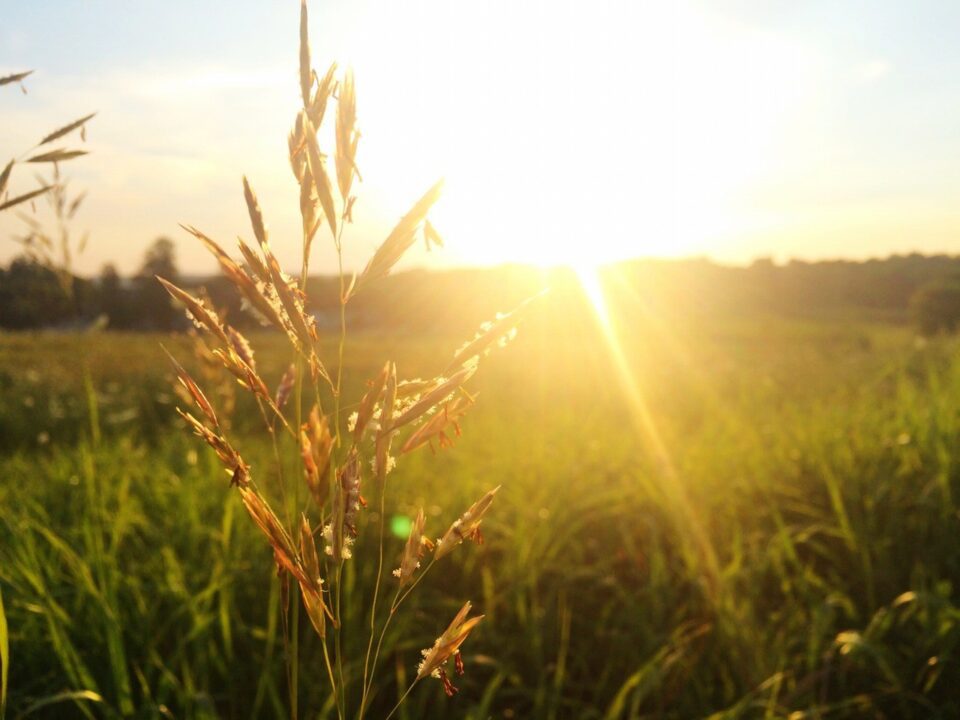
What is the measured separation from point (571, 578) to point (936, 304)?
26247mm

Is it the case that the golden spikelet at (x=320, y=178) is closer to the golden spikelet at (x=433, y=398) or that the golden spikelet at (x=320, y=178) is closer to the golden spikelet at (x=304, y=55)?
the golden spikelet at (x=304, y=55)

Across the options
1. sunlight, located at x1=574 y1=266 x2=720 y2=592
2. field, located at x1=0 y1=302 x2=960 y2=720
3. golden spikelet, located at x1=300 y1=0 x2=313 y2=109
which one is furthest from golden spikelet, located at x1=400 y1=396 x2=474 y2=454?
sunlight, located at x1=574 y1=266 x2=720 y2=592

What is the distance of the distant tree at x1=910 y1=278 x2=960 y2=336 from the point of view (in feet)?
79.4

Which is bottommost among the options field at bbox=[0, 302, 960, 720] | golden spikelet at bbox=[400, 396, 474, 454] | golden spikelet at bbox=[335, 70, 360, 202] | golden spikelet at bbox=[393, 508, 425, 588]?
field at bbox=[0, 302, 960, 720]

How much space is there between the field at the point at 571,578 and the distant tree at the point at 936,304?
72.8 feet

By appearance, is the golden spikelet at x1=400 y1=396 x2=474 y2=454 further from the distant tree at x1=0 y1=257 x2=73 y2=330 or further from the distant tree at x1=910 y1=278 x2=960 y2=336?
the distant tree at x1=910 y1=278 x2=960 y2=336

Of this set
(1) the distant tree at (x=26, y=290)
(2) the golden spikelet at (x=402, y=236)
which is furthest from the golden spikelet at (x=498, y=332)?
(1) the distant tree at (x=26, y=290)

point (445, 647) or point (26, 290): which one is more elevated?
point (26, 290)

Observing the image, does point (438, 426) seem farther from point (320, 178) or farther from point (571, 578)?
point (571, 578)

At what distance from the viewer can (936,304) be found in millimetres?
24938

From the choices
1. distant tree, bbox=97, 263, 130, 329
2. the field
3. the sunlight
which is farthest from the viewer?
distant tree, bbox=97, 263, 130, 329

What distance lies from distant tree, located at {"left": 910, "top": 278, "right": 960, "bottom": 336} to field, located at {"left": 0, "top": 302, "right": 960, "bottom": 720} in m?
22.2

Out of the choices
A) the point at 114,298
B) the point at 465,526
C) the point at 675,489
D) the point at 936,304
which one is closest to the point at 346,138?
the point at 465,526

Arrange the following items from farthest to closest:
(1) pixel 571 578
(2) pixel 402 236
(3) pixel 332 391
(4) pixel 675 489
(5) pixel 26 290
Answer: (4) pixel 675 489 < (1) pixel 571 578 < (5) pixel 26 290 < (2) pixel 402 236 < (3) pixel 332 391
